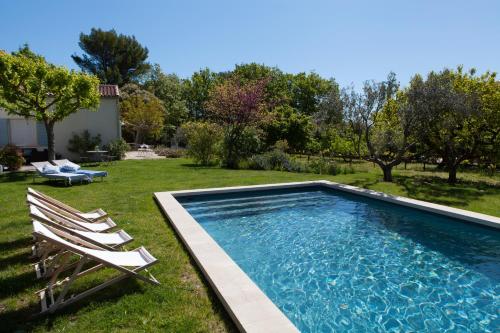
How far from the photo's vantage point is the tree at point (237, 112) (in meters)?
18.9

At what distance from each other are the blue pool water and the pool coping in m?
0.35

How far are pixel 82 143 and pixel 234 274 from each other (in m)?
18.7

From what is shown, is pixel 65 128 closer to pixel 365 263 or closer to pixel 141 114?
pixel 141 114

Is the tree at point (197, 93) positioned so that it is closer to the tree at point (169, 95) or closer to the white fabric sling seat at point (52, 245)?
the tree at point (169, 95)

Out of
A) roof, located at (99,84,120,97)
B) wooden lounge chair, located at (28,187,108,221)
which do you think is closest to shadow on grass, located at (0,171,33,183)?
roof, located at (99,84,120,97)

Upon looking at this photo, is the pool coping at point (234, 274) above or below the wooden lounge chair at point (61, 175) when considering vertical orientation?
below

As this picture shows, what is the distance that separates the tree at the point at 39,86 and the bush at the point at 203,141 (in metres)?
5.49

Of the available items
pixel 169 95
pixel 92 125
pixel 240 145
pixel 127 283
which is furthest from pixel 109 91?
pixel 169 95

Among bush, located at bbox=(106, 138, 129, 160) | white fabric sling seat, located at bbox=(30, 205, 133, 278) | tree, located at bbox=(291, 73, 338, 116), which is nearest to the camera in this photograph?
white fabric sling seat, located at bbox=(30, 205, 133, 278)

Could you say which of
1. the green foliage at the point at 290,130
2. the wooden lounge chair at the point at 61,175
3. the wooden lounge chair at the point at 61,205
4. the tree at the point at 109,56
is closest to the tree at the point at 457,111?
the wooden lounge chair at the point at 61,205

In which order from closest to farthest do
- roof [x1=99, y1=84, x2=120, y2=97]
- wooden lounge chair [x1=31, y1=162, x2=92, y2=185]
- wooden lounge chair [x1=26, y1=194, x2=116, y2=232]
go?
wooden lounge chair [x1=26, y1=194, x2=116, y2=232], wooden lounge chair [x1=31, y1=162, x2=92, y2=185], roof [x1=99, y1=84, x2=120, y2=97]

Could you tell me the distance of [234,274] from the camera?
4.35m

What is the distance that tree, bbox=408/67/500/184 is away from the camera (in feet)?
39.8

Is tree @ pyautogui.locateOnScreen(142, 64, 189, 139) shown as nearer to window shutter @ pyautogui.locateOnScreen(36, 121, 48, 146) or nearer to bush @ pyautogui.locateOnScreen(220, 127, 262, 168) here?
window shutter @ pyautogui.locateOnScreen(36, 121, 48, 146)
